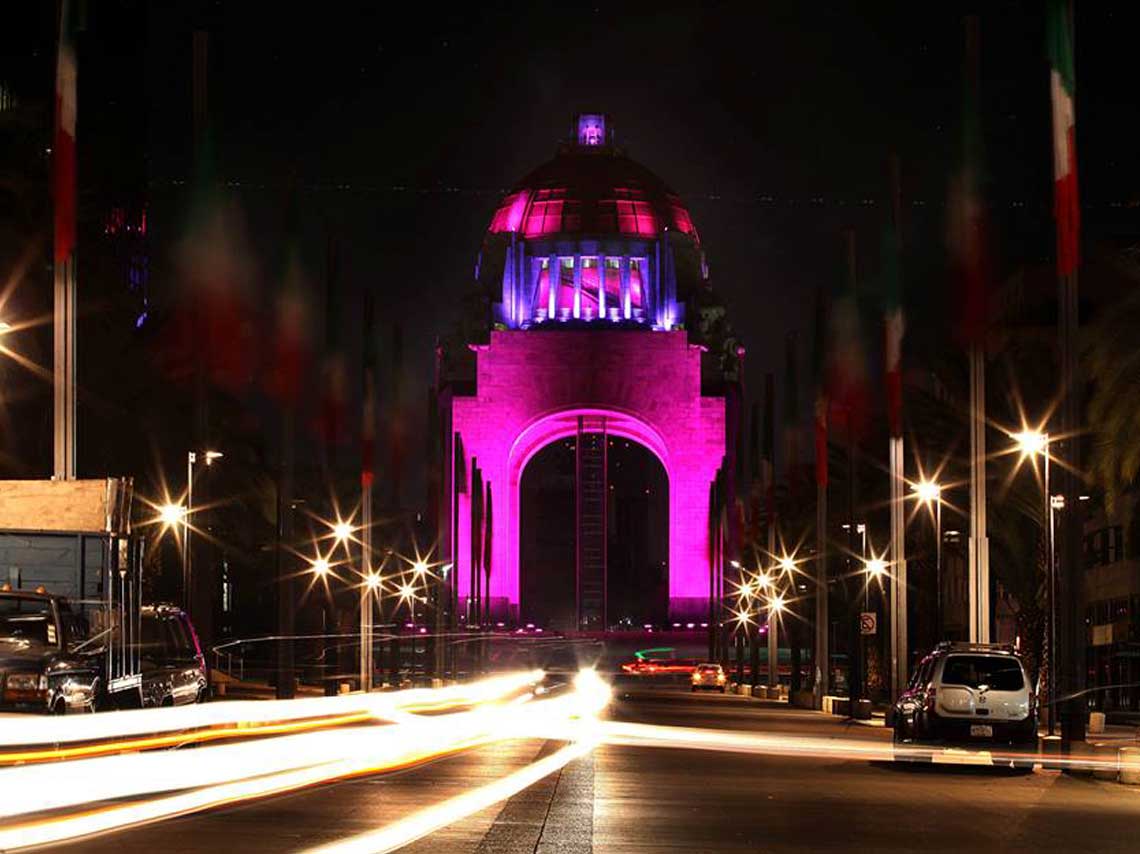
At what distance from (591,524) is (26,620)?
142 m

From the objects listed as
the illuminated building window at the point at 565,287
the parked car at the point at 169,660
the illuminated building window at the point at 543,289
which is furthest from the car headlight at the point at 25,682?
the illuminated building window at the point at 565,287

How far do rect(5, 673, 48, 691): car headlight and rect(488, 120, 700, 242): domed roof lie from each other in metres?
149

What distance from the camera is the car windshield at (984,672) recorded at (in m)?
31.8

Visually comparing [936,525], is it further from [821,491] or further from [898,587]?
[821,491]

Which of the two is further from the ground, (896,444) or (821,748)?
(896,444)

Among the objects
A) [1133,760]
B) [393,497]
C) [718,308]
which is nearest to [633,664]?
[393,497]

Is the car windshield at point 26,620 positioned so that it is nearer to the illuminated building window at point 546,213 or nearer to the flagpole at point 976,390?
the flagpole at point 976,390

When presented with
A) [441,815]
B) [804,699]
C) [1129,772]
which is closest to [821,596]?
[804,699]

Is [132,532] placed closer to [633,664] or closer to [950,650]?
[950,650]

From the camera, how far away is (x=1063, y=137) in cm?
3144

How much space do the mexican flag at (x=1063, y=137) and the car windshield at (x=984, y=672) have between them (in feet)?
19.5

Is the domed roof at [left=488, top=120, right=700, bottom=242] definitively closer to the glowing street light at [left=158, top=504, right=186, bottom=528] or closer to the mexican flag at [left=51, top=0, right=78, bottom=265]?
the glowing street light at [left=158, top=504, right=186, bottom=528]

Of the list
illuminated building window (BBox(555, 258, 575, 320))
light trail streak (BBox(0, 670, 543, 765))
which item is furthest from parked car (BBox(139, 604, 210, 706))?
illuminated building window (BBox(555, 258, 575, 320))

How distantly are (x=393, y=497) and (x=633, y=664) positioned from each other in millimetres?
40802
